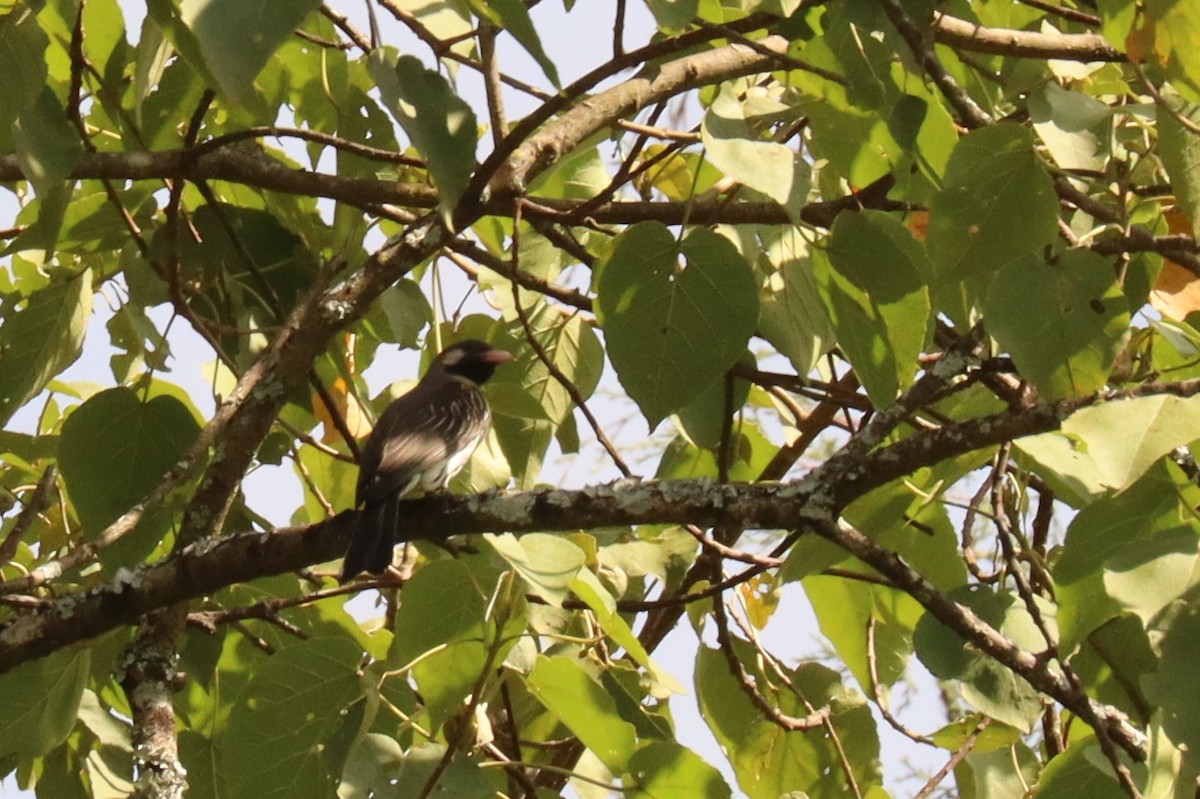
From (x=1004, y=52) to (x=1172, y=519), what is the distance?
1.08 m

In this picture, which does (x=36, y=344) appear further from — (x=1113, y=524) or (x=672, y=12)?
(x=1113, y=524)

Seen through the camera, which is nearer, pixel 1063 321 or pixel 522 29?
pixel 522 29

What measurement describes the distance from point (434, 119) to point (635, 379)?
77 cm

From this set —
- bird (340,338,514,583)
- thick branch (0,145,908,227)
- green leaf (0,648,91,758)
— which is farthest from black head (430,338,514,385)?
green leaf (0,648,91,758)

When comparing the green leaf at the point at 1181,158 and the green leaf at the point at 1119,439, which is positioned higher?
the green leaf at the point at 1181,158

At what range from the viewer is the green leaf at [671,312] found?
2.30 m

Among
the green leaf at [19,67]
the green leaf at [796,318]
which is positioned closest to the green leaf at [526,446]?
the green leaf at [796,318]

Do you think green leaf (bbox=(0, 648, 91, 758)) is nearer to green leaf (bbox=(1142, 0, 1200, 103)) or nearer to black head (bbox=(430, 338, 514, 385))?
black head (bbox=(430, 338, 514, 385))

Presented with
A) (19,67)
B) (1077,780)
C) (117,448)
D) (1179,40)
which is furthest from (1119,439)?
(117,448)

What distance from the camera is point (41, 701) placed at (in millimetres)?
2568

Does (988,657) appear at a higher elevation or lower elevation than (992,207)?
lower

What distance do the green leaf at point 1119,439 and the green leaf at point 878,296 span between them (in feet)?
1.14

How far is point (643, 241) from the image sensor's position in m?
2.37

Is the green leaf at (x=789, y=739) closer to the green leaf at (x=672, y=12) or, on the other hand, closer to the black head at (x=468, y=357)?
the black head at (x=468, y=357)
